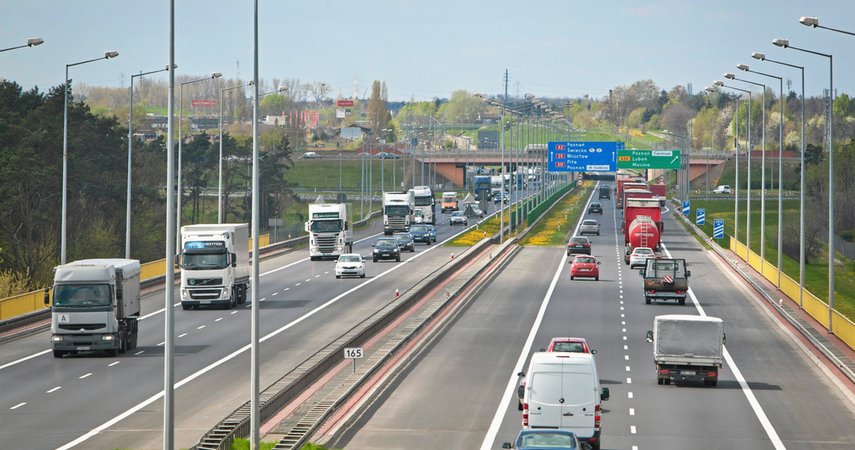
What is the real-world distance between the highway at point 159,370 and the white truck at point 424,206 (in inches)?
2211

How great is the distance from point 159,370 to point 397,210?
72.1 metres

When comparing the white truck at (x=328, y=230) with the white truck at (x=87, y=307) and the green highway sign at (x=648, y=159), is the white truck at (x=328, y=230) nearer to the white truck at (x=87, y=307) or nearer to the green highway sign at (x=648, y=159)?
the white truck at (x=87, y=307)

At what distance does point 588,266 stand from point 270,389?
43.5 meters

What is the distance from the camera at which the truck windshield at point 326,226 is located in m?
86.9

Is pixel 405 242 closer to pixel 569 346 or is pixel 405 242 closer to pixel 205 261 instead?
pixel 205 261

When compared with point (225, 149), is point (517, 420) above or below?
below

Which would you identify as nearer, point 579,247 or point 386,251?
point 386,251

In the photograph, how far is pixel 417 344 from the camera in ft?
159

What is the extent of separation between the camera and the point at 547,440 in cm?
2398

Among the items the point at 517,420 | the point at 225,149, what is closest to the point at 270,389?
the point at 517,420

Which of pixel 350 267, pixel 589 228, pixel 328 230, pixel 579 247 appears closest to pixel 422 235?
pixel 589 228

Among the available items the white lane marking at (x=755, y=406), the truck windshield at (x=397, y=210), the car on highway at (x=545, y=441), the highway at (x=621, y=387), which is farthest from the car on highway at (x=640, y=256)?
the car on highway at (x=545, y=441)

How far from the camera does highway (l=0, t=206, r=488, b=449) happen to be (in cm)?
3189

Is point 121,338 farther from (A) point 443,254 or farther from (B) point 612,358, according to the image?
(A) point 443,254
